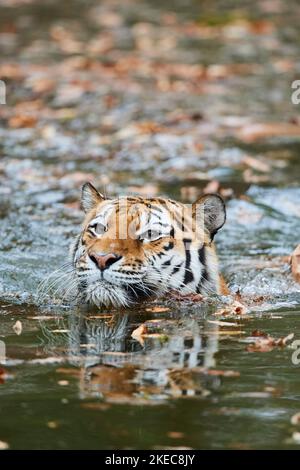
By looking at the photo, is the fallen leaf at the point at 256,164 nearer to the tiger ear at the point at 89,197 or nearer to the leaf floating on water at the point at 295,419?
the tiger ear at the point at 89,197

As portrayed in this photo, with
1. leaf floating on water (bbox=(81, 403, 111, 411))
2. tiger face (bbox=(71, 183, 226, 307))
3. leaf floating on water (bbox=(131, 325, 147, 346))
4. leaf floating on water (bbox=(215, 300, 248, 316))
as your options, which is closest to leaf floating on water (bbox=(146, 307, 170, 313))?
tiger face (bbox=(71, 183, 226, 307))

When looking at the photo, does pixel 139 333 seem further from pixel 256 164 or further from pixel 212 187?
pixel 256 164

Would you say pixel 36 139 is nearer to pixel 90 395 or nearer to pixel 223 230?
pixel 223 230

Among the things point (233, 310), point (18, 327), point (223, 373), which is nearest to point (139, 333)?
point (18, 327)

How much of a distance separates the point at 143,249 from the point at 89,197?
2.36ft

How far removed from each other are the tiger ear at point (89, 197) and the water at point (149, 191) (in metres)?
0.66

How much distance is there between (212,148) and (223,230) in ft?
8.36

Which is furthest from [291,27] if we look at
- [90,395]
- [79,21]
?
[90,395]

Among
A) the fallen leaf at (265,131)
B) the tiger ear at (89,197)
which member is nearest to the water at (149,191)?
the fallen leaf at (265,131)

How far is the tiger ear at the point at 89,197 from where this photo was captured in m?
6.88

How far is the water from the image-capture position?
14.9 feet

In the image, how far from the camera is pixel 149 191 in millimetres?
10094

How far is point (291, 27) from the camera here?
60.7 feet

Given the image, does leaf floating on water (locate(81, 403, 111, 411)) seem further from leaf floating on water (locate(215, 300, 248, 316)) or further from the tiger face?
leaf floating on water (locate(215, 300, 248, 316))
